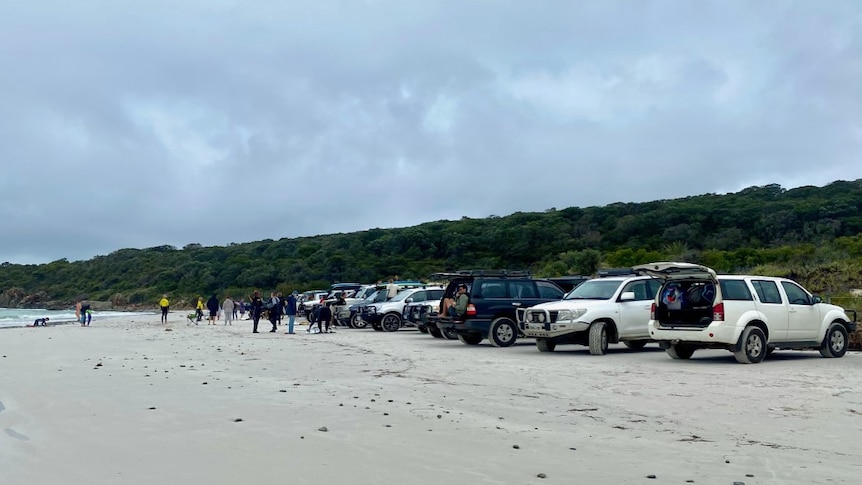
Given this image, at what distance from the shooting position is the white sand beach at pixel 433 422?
6.23 metres

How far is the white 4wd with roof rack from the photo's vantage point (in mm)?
16781

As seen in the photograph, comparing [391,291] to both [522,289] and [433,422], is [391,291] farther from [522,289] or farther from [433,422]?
[433,422]

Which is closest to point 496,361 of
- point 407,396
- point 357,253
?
point 407,396

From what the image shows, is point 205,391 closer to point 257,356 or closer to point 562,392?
point 562,392

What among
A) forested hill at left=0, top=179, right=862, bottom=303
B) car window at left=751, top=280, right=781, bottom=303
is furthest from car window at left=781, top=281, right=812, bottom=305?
forested hill at left=0, top=179, right=862, bottom=303

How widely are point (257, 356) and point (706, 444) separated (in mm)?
11663

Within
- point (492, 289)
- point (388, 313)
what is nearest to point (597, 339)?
point (492, 289)

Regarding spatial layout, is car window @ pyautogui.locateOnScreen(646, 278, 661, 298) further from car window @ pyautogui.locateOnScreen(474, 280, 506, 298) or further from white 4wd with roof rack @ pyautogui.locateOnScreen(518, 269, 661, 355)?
car window @ pyautogui.locateOnScreen(474, 280, 506, 298)

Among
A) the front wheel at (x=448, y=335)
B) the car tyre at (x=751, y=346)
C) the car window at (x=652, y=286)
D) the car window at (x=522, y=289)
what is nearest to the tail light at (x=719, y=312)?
the car tyre at (x=751, y=346)

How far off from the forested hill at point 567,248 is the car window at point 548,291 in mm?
11551

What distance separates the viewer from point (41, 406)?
9.69m

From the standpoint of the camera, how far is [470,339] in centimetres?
2066

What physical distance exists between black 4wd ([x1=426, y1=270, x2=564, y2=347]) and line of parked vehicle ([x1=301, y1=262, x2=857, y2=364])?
0.02m

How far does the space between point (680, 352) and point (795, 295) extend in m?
2.44
